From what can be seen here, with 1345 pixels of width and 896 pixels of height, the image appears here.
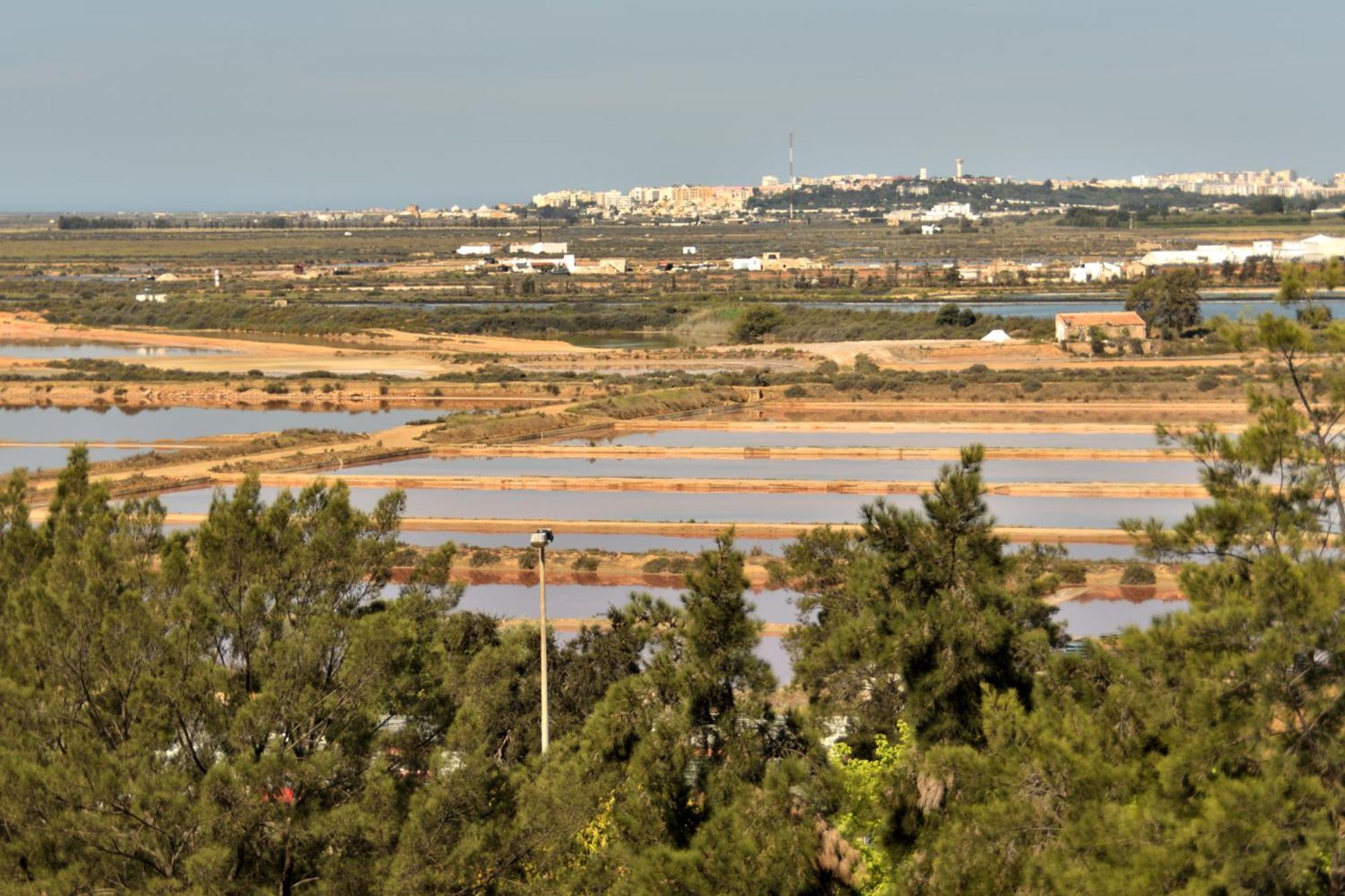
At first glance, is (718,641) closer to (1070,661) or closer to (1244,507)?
(1070,661)

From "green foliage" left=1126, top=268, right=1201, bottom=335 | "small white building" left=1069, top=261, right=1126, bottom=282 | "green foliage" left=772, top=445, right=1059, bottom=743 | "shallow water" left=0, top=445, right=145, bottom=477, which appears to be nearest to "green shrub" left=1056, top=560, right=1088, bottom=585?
"green foliage" left=772, top=445, right=1059, bottom=743

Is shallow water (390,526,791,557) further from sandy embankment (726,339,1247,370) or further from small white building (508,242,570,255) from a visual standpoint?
small white building (508,242,570,255)

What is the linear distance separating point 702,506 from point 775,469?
3.67 metres

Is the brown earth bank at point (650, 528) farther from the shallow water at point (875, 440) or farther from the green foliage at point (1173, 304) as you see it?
the green foliage at point (1173, 304)

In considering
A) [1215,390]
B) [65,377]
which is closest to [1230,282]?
[1215,390]

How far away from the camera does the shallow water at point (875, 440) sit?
3275cm

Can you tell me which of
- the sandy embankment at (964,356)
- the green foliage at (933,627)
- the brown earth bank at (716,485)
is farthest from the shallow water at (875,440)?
the green foliage at (933,627)

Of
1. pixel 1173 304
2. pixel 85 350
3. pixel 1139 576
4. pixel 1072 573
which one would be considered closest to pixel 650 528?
pixel 1072 573

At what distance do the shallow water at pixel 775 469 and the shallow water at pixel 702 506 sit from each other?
1604mm

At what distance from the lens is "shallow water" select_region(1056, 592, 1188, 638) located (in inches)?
725

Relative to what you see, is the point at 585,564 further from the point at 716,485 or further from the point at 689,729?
the point at 689,729

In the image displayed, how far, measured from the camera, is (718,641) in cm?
994

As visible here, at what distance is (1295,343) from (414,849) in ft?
17.4

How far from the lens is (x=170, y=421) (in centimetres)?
4091
